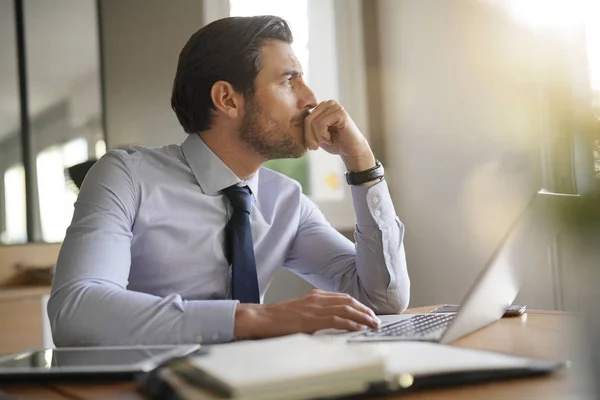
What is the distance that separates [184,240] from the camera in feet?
5.00

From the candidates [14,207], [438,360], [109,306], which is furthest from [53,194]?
[438,360]

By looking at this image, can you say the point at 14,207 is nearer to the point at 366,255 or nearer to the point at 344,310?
the point at 366,255

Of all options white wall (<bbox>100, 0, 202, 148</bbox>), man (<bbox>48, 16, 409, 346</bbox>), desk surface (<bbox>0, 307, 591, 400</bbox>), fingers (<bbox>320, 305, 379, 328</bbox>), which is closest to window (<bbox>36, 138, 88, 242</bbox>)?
white wall (<bbox>100, 0, 202, 148</bbox>)

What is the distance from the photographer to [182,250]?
1521mm

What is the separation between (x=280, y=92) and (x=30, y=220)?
5.32 ft

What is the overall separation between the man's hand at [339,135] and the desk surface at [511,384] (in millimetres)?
621

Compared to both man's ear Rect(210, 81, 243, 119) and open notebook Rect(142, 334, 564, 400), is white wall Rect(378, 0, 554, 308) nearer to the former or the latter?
man's ear Rect(210, 81, 243, 119)

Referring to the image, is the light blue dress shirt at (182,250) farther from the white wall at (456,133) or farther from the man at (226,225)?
the white wall at (456,133)

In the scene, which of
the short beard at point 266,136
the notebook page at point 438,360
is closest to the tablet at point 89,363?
the notebook page at point 438,360

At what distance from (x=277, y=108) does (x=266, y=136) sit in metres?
0.08

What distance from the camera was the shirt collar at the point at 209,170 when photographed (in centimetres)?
159

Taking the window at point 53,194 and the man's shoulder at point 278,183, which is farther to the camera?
the window at point 53,194

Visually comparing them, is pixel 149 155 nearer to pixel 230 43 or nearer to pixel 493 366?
pixel 230 43

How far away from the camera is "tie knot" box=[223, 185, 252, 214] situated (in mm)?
1560
